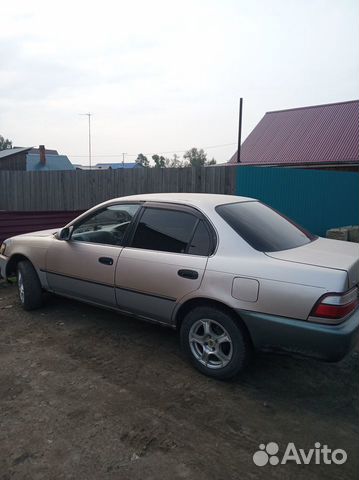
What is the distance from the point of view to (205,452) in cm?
244

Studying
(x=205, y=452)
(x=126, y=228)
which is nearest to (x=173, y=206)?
(x=126, y=228)

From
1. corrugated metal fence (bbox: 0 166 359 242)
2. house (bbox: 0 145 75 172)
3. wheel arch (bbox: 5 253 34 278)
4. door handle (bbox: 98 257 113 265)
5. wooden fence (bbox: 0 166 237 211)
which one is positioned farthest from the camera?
house (bbox: 0 145 75 172)

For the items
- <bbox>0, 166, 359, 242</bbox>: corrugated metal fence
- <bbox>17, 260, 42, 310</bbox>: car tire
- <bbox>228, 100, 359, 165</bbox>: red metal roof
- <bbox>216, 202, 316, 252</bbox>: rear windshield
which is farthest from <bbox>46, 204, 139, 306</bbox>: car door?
<bbox>228, 100, 359, 165</bbox>: red metal roof

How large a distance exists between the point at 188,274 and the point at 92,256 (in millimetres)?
1279

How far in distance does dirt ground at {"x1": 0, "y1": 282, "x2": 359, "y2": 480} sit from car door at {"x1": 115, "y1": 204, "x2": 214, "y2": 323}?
57 cm

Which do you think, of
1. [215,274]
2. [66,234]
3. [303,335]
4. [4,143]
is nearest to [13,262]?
[66,234]

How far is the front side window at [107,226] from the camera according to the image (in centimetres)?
407

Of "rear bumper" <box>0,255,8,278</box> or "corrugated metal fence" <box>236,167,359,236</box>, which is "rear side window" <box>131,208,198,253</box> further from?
"corrugated metal fence" <box>236,167,359,236</box>

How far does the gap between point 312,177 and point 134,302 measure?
338 inches

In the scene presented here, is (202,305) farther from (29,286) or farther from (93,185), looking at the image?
(93,185)

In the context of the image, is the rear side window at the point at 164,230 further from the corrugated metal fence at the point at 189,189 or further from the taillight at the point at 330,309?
the corrugated metal fence at the point at 189,189

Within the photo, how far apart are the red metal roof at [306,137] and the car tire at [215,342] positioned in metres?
18.7

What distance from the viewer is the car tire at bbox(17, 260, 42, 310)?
4.82 metres

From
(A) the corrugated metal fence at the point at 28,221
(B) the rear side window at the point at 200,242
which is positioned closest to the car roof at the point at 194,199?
(B) the rear side window at the point at 200,242
